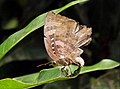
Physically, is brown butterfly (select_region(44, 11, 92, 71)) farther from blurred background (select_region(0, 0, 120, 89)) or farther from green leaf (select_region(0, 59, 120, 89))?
blurred background (select_region(0, 0, 120, 89))

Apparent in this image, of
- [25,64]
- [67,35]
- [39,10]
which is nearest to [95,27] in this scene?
[39,10]

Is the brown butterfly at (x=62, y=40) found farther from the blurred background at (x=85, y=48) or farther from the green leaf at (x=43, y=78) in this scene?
the blurred background at (x=85, y=48)

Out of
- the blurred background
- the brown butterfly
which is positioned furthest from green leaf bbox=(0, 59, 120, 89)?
the blurred background

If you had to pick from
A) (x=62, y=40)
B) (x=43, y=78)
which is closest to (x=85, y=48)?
(x=62, y=40)

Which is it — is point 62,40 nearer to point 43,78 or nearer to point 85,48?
point 43,78

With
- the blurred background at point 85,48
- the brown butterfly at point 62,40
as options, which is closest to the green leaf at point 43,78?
the brown butterfly at point 62,40
